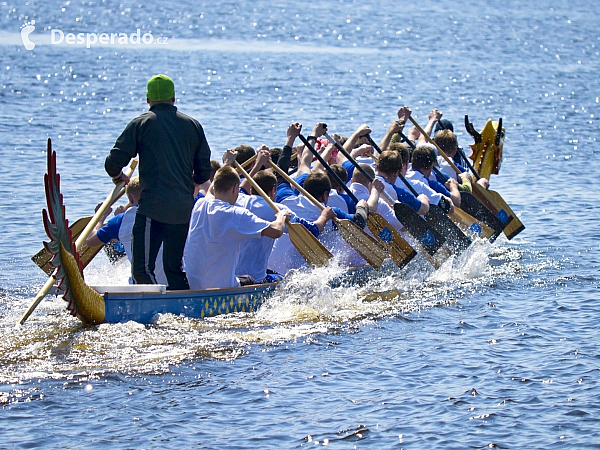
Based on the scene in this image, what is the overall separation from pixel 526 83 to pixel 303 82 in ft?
23.0

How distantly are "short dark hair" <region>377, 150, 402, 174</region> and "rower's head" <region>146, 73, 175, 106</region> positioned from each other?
340cm

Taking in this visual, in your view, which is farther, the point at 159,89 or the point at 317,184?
the point at 317,184

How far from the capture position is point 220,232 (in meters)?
9.12

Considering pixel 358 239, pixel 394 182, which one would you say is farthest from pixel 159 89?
pixel 394 182

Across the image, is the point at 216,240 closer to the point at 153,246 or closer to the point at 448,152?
the point at 153,246

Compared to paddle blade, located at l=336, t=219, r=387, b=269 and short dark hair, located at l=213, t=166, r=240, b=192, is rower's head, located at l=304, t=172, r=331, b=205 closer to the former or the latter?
paddle blade, located at l=336, t=219, r=387, b=269

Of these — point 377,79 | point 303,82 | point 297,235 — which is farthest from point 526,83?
point 297,235

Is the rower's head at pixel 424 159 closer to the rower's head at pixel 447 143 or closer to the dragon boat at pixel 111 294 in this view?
the rower's head at pixel 447 143

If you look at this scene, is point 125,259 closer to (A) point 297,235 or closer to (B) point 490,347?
(A) point 297,235

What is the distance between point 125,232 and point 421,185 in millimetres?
4272

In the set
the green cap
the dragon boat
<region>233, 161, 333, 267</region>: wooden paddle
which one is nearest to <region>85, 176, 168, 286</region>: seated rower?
the dragon boat

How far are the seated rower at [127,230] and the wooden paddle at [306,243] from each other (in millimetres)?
1243

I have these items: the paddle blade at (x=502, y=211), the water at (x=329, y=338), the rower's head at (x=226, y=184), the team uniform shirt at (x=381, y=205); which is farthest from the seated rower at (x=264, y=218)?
the paddle blade at (x=502, y=211)

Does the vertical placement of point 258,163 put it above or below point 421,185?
above
